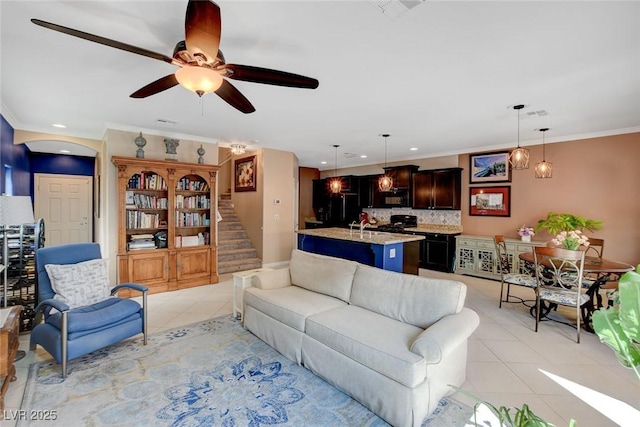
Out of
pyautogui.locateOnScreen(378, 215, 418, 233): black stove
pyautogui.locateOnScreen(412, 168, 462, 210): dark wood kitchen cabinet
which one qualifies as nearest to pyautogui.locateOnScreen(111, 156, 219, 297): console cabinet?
pyautogui.locateOnScreen(378, 215, 418, 233): black stove

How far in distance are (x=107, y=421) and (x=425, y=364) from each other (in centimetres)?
214

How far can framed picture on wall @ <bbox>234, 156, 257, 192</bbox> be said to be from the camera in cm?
689

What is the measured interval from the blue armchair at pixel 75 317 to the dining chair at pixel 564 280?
439cm

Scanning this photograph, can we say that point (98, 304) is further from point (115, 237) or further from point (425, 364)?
point (425, 364)

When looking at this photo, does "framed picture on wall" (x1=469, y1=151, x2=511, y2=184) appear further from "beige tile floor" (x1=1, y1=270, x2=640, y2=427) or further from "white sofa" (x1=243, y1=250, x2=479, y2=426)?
"white sofa" (x1=243, y1=250, x2=479, y2=426)

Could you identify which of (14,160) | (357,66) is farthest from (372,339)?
(14,160)

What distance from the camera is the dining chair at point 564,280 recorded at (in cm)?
316

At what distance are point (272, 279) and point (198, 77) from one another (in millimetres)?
2286

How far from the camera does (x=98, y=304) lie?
9.50ft

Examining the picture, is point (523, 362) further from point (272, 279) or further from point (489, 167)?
point (489, 167)

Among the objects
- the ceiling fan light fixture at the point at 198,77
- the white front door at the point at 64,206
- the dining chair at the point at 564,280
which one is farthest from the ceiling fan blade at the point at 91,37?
the white front door at the point at 64,206

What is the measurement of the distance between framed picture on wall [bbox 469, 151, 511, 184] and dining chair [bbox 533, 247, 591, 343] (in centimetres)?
275

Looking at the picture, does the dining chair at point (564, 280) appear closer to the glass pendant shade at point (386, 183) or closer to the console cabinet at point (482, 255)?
the console cabinet at point (482, 255)

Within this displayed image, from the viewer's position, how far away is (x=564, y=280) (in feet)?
11.4
